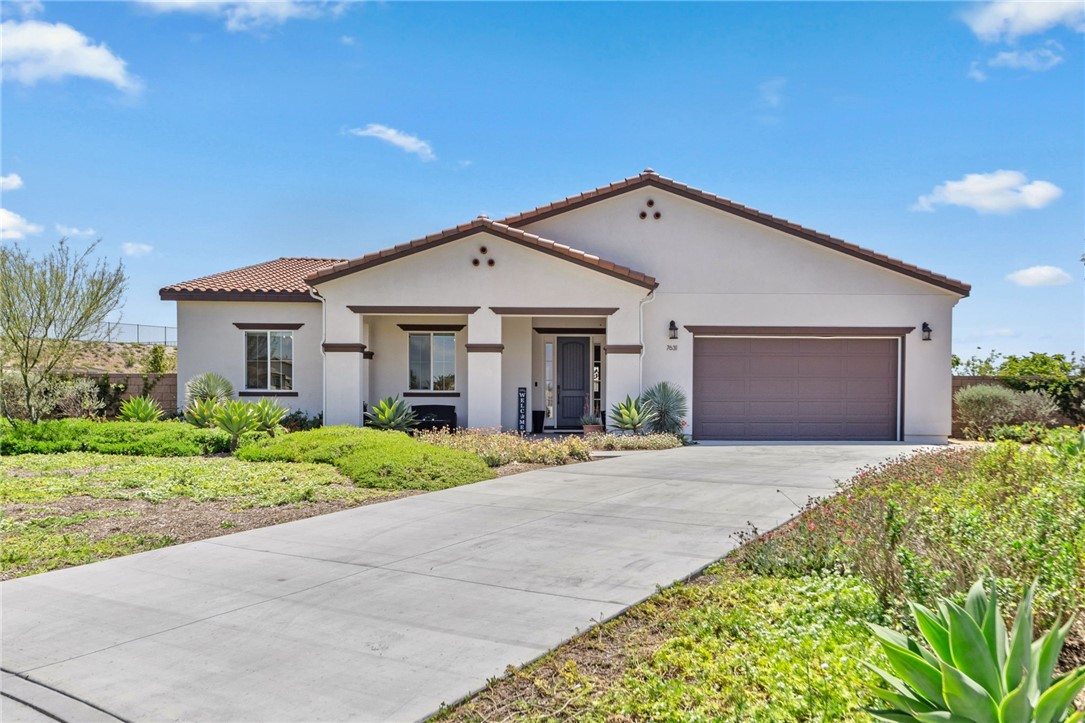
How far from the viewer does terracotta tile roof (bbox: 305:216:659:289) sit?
18547 millimetres

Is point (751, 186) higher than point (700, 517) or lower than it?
higher

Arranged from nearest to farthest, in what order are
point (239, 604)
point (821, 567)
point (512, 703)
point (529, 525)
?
point (512, 703) < point (239, 604) < point (821, 567) < point (529, 525)

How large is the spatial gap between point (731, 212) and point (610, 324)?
4.44 meters

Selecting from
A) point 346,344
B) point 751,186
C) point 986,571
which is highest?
point 751,186

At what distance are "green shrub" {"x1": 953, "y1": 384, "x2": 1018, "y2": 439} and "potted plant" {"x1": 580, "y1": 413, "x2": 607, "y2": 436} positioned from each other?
9593 millimetres

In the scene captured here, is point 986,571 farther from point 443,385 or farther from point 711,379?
point 443,385

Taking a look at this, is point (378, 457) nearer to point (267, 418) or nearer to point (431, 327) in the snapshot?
point (267, 418)

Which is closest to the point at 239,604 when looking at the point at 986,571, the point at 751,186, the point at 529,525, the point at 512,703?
the point at 512,703

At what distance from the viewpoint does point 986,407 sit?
2012 centimetres

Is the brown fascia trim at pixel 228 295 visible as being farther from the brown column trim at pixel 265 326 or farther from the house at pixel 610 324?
the brown column trim at pixel 265 326

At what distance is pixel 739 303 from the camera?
19703 mm

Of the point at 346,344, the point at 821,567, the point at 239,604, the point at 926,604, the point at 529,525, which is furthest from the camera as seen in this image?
the point at 346,344

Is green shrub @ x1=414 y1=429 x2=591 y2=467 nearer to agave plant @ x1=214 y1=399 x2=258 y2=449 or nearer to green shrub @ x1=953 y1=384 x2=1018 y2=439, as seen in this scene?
agave plant @ x1=214 y1=399 x2=258 y2=449

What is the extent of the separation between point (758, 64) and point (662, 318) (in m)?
6.89
